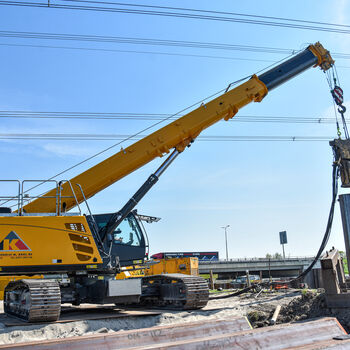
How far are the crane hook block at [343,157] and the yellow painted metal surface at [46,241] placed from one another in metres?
7.09

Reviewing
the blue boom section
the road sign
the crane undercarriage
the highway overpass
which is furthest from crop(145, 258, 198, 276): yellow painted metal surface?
the highway overpass

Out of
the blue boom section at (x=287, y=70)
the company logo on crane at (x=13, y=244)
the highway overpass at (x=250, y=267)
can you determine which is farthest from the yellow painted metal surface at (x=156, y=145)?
the highway overpass at (x=250, y=267)

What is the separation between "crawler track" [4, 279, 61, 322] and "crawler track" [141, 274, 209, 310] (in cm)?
319

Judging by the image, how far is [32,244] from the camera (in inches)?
356

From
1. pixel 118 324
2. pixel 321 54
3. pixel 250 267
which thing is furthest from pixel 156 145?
pixel 250 267

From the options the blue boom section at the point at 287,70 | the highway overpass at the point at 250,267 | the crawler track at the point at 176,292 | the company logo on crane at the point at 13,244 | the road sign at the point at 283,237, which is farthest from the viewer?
the highway overpass at the point at 250,267

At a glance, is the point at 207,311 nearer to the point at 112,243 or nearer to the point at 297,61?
the point at 112,243

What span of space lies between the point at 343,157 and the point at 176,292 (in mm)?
5991

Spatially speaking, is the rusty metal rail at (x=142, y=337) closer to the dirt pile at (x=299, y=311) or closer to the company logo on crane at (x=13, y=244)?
the dirt pile at (x=299, y=311)

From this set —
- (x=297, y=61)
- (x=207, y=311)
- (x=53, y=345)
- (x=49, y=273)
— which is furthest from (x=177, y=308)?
(x=297, y=61)

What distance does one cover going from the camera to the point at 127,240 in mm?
11203

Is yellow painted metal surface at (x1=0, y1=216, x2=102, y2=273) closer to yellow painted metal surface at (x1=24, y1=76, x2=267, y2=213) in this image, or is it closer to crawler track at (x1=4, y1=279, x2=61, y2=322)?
crawler track at (x1=4, y1=279, x2=61, y2=322)

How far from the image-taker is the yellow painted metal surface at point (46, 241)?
29.2 ft

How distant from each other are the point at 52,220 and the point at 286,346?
5.71 meters
